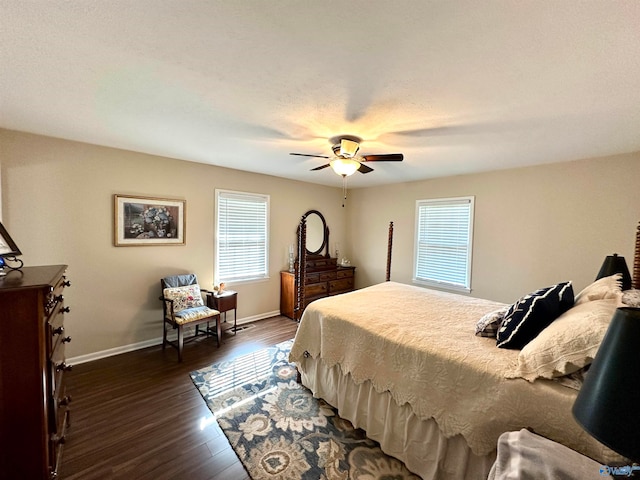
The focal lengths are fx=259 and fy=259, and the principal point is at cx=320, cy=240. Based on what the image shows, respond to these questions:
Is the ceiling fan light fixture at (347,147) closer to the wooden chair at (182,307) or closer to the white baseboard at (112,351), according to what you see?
the wooden chair at (182,307)

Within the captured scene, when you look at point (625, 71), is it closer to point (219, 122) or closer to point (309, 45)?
point (309, 45)

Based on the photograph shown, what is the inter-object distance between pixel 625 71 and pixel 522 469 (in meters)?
2.06

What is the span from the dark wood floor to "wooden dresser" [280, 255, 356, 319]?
151cm

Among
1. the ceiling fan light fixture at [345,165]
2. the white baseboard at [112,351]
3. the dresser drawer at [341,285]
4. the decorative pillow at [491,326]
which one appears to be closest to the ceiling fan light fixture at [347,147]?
the ceiling fan light fixture at [345,165]

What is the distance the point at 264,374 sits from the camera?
2.80 metres

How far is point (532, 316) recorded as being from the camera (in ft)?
5.34

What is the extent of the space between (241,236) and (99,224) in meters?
1.77

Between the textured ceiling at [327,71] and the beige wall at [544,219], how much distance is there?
471 mm

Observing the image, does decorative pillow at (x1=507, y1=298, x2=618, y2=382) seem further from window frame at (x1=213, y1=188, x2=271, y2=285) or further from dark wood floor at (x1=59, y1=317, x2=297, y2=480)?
window frame at (x1=213, y1=188, x2=271, y2=285)

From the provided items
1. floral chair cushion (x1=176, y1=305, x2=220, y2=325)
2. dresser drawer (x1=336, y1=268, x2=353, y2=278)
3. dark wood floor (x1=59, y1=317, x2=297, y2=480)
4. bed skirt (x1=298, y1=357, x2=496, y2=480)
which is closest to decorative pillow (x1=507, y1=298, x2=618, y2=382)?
bed skirt (x1=298, y1=357, x2=496, y2=480)

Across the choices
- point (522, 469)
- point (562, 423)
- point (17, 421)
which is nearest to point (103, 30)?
point (17, 421)

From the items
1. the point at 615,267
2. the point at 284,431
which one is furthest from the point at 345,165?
the point at 615,267

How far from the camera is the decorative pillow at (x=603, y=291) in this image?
1.66m

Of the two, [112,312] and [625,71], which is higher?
[625,71]
